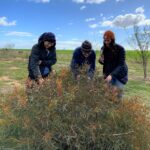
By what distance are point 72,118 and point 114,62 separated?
1.96 metres

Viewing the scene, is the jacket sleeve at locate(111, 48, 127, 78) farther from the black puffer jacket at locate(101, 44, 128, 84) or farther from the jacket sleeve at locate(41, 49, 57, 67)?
the jacket sleeve at locate(41, 49, 57, 67)

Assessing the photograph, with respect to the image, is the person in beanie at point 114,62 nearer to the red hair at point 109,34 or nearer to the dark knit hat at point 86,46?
the red hair at point 109,34

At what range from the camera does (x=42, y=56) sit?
6.20 metres

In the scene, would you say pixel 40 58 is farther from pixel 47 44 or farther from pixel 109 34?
pixel 109 34

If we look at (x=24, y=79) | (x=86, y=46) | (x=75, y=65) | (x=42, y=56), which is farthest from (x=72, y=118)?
(x=24, y=79)

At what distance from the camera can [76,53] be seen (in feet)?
Answer: 19.3

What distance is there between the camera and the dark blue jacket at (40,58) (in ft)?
19.6

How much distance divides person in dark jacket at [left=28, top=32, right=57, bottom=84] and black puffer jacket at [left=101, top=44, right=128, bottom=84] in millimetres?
818

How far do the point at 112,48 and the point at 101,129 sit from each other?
1.86 metres

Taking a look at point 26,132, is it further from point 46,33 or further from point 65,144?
point 46,33

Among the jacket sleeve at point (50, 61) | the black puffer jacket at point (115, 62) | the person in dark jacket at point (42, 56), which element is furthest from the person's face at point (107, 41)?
the jacket sleeve at point (50, 61)

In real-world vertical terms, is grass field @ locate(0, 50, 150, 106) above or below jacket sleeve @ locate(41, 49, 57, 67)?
below

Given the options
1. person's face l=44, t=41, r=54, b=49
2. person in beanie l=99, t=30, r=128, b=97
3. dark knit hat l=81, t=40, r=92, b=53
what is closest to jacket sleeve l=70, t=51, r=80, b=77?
dark knit hat l=81, t=40, r=92, b=53

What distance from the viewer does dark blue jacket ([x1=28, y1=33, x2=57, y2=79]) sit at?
19.6ft
